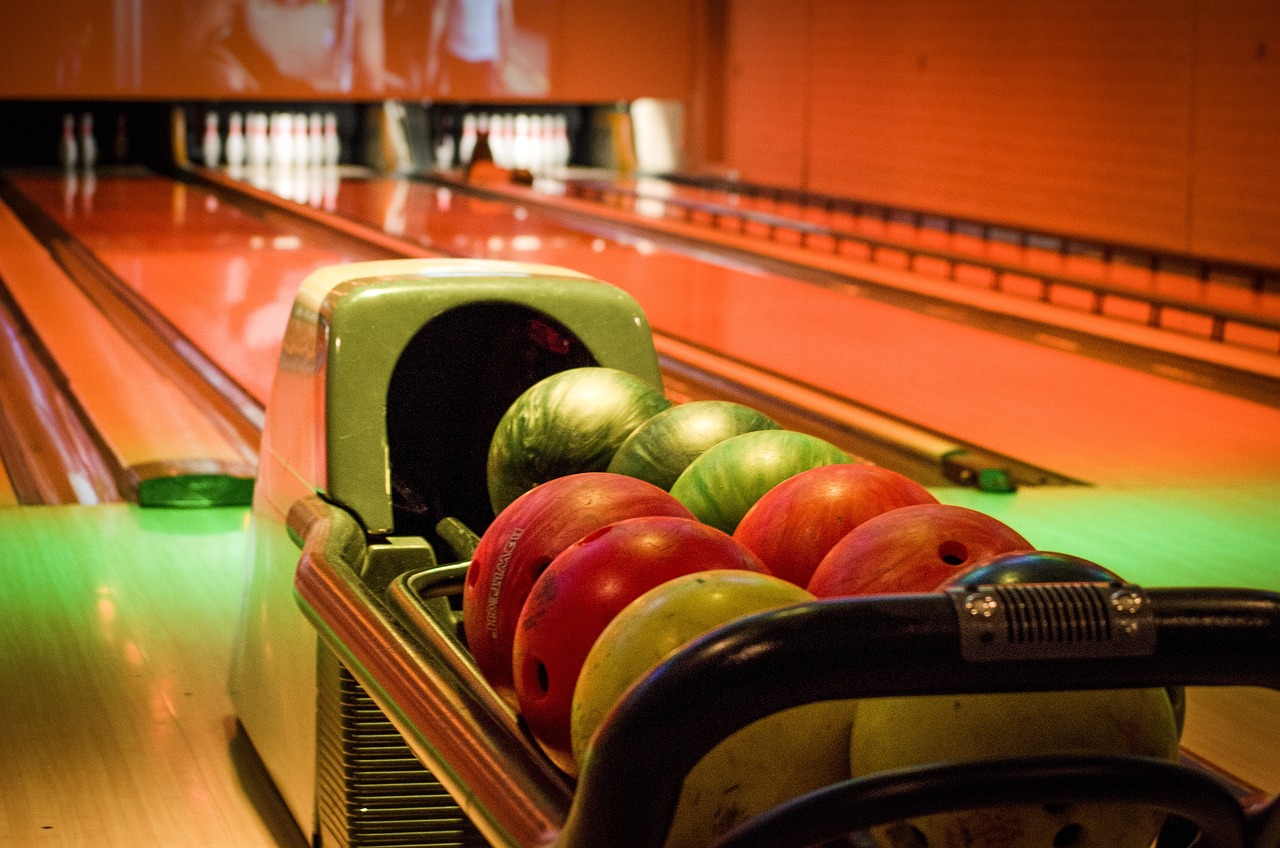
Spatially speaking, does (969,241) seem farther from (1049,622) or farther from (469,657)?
(1049,622)

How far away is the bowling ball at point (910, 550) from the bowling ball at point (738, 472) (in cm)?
28

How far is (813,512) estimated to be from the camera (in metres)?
1.31

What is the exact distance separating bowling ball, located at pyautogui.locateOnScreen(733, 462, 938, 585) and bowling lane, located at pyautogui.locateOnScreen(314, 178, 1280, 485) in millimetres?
2061

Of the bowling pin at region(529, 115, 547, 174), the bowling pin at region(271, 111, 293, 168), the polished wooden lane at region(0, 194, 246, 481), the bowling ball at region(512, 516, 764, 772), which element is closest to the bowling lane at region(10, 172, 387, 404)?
the polished wooden lane at region(0, 194, 246, 481)

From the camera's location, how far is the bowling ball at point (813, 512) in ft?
4.25

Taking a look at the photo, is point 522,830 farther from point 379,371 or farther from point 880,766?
point 379,371

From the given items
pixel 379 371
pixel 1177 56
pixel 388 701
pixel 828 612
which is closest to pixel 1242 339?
pixel 1177 56

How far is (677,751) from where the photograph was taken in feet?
2.46

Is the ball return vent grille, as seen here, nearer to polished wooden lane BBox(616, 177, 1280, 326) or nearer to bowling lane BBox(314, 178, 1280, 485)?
bowling lane BBox(314, 178, 1280, 485)

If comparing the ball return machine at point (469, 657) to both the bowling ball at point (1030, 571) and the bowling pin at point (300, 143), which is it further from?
the bowling pin at point (300, 143)

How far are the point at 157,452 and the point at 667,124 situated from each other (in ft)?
24.3

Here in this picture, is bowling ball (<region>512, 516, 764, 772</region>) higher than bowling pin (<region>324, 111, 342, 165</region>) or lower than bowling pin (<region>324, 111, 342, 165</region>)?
lower

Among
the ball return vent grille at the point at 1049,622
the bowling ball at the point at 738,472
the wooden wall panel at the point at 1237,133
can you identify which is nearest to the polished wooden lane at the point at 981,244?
the wooden wall panel at the point at 1237,133

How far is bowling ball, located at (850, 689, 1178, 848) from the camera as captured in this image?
88 centimetres
